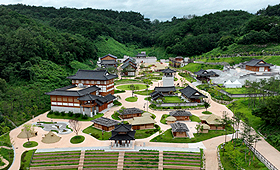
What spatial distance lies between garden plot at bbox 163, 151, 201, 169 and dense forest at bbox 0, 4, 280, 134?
22.0m

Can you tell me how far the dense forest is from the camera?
3944 centimetres

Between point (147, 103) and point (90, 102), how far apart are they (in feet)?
42.3

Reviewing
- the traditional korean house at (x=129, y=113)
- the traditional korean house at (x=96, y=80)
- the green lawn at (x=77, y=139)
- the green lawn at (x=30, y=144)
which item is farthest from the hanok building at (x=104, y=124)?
→ the traditional korean house at (x=96, y=80)

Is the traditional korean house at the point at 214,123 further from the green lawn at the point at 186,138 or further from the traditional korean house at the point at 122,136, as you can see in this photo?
the traditional korean house at the point at 122,136

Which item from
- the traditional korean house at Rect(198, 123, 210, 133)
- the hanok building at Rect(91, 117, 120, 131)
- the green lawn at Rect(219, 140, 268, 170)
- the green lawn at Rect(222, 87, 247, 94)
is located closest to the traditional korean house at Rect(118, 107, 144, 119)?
the hanok building at Rect(91, 117, 120, 131)

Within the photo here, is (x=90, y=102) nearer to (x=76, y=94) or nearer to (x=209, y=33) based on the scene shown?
(x=76, y=94)

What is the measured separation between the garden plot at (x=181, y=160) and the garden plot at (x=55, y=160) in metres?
10.4

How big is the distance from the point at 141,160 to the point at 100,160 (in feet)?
15.7

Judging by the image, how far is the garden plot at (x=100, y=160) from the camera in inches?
903

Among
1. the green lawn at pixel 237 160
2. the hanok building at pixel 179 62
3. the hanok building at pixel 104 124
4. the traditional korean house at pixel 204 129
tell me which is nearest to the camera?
the green lawn at pixel 237 160

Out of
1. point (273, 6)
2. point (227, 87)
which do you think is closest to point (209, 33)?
point (273, 6)

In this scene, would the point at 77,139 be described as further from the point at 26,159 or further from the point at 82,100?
the point at 82,100

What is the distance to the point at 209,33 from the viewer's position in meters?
119

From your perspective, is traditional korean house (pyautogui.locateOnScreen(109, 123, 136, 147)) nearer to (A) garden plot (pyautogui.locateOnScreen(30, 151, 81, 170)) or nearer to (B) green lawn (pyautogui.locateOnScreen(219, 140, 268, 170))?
(A) garden plot (pyautogui.locateOnScreen(30, 151, 81, 170))
